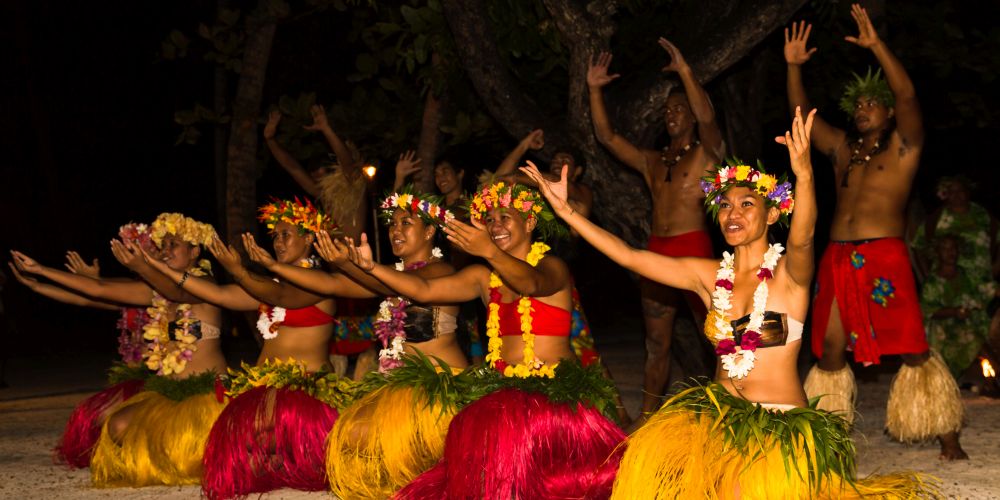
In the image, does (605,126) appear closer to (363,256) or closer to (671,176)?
(671,176)

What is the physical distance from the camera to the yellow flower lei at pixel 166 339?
5.21 m

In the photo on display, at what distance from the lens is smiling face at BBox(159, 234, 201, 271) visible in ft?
17.9

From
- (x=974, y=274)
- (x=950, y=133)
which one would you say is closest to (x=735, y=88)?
(x=974, y=274)

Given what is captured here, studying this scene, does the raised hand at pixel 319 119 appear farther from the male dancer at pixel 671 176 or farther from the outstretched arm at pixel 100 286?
the male dancer at pixel 671 176

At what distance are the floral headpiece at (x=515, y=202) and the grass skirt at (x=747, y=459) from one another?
4.15ft

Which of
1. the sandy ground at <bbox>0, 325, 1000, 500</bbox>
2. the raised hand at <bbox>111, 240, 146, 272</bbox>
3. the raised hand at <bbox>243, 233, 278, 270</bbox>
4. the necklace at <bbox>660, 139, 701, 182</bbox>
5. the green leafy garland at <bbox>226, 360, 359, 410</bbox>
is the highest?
the necklace at <bbox>660, 139, 701, 182</bbox>

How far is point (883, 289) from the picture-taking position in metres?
4.91

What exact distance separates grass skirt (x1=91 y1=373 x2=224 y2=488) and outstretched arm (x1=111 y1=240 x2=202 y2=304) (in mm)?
472

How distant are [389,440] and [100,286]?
1.94 metres

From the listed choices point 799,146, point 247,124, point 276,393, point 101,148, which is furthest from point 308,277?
point 101,148

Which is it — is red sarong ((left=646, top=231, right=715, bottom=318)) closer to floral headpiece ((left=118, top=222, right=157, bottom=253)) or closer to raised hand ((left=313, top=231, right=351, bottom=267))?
raised hand ((left=313, top=231, right=351, bottom=267))

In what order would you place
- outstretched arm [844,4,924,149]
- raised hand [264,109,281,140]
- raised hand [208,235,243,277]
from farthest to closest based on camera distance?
raised hand [264,109,281,140] → outstretched arm [844,4,924,149] → raised hand [208,235,243,277]

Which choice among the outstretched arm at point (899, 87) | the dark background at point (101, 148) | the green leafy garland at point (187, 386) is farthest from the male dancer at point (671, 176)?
the dark background at point (101, 148)

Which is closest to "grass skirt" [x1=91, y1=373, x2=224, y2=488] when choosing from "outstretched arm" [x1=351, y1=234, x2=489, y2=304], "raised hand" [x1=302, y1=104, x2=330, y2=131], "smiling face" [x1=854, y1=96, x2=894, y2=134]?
"outstretched arm" [x1=351, y1=234, x2=489, y2=304]
